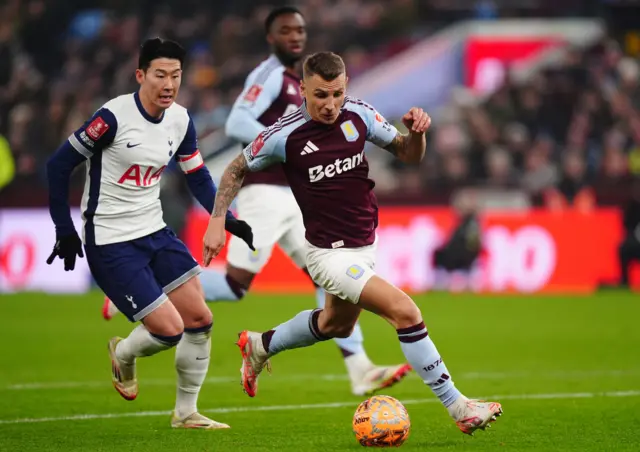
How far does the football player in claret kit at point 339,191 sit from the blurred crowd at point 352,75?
12746 mm

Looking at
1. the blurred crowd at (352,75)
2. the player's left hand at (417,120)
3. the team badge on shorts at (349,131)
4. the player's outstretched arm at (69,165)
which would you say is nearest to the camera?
the player's left hand at (417,120)

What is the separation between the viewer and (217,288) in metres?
9.96

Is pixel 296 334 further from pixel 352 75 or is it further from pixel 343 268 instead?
pixel 352 75

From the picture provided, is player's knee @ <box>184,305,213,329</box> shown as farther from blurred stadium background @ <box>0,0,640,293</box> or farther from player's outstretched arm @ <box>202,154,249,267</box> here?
blurred stadium background @ <box>0,0,640,293</box>

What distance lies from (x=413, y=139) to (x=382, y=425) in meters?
1.72

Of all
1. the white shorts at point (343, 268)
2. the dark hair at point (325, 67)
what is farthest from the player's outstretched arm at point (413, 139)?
the white shorts at point (343, 268)

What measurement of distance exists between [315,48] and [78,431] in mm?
Answer: 18128

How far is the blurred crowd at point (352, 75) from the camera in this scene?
70.2 ft

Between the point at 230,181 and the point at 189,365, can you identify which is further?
the point at 189,365

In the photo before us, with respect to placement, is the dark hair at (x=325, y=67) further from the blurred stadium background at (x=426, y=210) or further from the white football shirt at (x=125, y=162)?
the blurred stadium background at (x=426, y=210)

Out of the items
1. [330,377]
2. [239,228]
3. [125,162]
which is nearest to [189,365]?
[239,228]

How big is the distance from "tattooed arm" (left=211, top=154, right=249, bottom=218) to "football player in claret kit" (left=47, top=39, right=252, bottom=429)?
44cm

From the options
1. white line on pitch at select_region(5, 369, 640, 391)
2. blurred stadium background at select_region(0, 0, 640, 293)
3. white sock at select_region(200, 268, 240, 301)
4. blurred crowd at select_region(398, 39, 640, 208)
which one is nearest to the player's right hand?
white sock at select_region(200, 268, 240, 301)

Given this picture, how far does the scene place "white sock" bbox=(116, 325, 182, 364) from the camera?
301 inches
